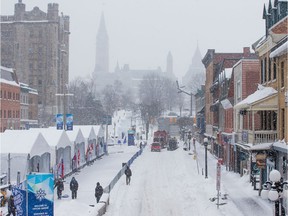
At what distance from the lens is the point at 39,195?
1491 cm

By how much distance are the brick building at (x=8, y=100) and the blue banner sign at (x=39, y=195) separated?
162ft

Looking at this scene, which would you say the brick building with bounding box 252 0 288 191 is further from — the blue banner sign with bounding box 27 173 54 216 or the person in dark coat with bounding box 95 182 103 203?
the blue banner sign with bounding box 27 173 54 216

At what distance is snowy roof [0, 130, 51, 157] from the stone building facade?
3427 inches

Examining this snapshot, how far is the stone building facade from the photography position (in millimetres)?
119125

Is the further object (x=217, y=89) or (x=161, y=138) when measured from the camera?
(x=161, y=138)

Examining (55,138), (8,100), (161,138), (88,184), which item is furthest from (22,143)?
(161,138)

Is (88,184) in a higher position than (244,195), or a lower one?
lower

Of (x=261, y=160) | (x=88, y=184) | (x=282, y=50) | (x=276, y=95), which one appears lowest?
(x=88, y=184)

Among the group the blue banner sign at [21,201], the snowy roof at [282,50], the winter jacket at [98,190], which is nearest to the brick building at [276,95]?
the snowy roof at [282,50]

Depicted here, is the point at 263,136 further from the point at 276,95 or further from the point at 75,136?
the point at 75,136

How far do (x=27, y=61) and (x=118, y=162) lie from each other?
74.5m

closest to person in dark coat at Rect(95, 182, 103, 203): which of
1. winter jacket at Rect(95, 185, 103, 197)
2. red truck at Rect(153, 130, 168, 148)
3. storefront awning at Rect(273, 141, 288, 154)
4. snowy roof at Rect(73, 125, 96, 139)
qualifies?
winter jacket at Rect(95, 185, 103, 197)

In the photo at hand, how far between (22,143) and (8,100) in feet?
129

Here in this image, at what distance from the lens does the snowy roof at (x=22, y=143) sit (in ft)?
97.4
